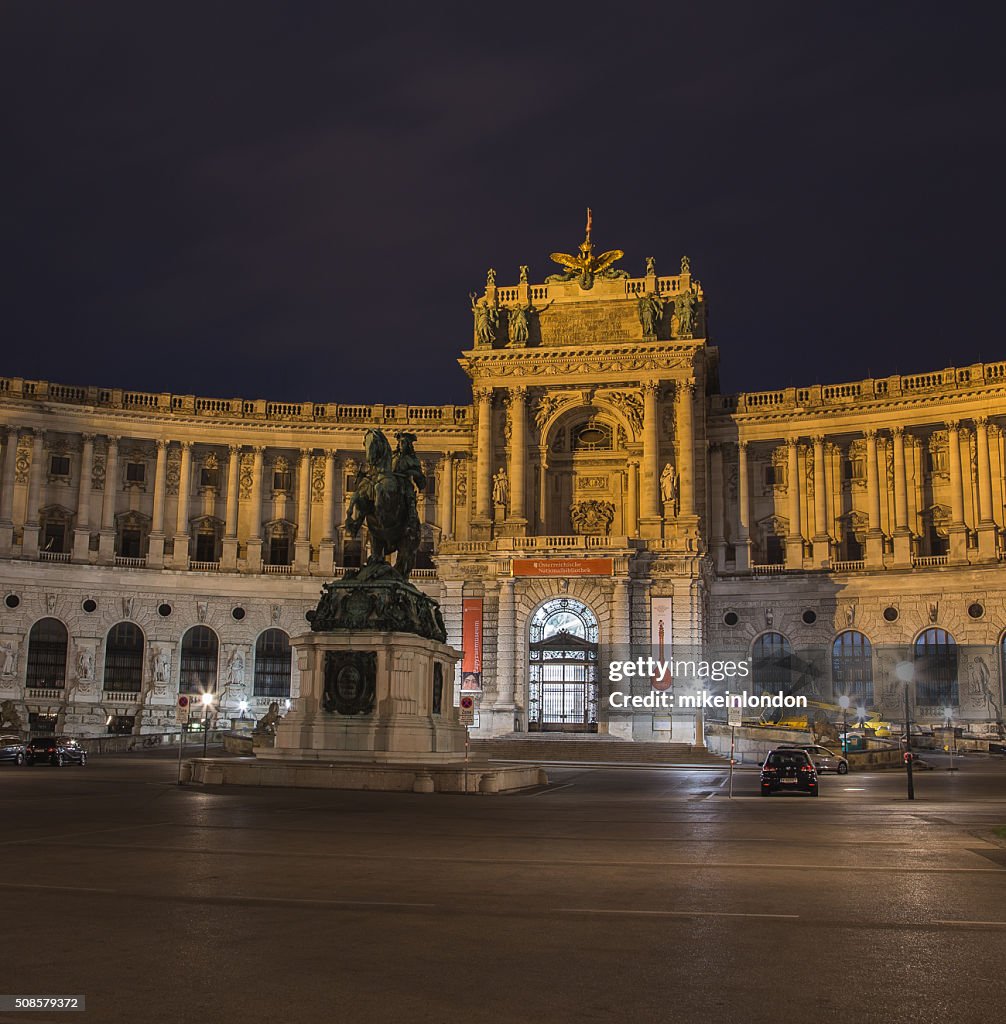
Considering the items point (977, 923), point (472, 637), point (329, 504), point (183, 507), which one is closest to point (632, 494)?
point (472, 637)

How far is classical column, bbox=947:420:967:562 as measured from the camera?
66.2 m

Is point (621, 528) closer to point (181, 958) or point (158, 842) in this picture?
point (158, 842)

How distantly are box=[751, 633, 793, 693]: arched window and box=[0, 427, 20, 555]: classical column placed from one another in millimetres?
42959

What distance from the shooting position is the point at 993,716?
205ft

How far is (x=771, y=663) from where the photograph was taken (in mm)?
69562

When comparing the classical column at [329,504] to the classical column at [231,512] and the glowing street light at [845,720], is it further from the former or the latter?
the glowing street light at [845,720]

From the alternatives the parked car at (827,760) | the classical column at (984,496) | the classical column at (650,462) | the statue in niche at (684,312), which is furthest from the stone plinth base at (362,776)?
the classical column at (984,496)

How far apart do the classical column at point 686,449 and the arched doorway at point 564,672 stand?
26.5 ft

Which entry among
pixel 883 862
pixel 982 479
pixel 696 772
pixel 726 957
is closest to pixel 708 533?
pixel 982 479

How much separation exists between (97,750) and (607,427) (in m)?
33.6

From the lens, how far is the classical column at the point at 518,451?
6862 centimetres

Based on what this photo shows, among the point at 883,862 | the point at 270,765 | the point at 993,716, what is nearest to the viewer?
the point at 883,862

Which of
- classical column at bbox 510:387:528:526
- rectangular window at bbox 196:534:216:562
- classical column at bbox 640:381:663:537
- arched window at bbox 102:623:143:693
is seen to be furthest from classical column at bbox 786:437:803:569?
arched window at bbox 102:623:143:693

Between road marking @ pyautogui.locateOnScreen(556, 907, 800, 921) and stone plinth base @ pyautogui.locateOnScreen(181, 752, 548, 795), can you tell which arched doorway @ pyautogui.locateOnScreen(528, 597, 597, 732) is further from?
road marking @ pyautogui.locateOnScreen(556, 907, 800, 921)
